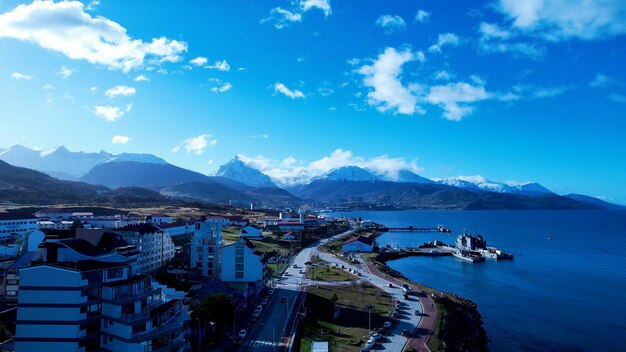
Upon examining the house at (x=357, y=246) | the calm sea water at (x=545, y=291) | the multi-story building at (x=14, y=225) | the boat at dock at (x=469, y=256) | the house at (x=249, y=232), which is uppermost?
the multi-story building at (x=14, y=225)

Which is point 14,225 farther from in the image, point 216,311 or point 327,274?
point 216,311

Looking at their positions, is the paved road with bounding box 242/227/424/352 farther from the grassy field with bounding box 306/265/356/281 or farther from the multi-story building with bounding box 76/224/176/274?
the multi-story building with bounding box 76/224/176/274

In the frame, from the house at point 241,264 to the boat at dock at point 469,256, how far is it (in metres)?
43.1

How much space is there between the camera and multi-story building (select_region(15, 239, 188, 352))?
19.7 meters

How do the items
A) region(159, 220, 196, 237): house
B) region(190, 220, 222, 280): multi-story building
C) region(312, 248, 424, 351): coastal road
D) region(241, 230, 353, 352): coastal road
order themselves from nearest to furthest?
region(241, 230, 353, 352): coastal road < region(312, 248, 424, 351): coastal road < region(190, 220, 222, 280): multi-story building < region(159, 220, 196, 237): house

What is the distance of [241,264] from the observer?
38.4 m

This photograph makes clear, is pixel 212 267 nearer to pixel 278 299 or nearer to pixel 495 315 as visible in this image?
pixel 278 299

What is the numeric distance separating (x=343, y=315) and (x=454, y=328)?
7573mm

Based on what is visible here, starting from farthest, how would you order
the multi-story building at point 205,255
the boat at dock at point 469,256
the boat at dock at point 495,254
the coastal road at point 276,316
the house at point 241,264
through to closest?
the boat at dock at point 495,254 → the boat at dock at point 469,256 → the multi-story building at point 205,255 → the house at point 241,264 → the coastal road at point 276,316

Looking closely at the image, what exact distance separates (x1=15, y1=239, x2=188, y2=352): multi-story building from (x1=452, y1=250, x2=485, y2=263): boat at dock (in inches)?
2223

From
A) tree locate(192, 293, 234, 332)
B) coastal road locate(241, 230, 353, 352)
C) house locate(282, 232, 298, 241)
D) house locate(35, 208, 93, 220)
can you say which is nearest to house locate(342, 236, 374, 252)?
house locate(282, 232, 298, 241)

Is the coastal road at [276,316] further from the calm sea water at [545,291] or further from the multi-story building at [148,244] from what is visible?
the calm sea water at [545,291]

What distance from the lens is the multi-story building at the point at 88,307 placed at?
64.7 ft

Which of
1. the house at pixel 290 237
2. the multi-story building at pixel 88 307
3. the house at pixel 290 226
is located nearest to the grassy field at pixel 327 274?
the multi-story building at pixel 88 307
